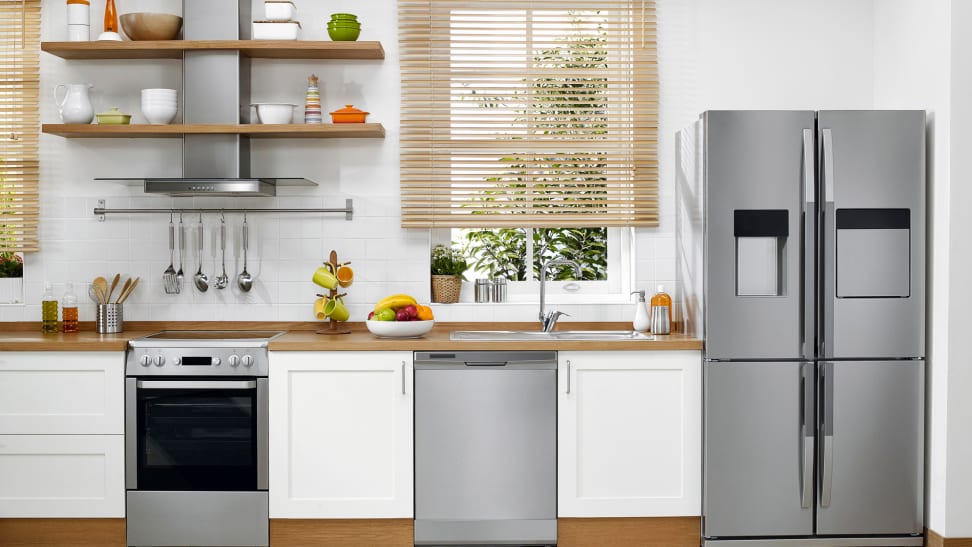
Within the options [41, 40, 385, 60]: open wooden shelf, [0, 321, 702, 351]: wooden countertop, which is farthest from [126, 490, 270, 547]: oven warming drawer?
[41, 40, 385, 60]: open wooden shelf

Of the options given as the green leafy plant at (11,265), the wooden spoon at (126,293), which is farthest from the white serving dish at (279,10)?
the green leafy plant at (11,265)

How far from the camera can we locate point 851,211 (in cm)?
314

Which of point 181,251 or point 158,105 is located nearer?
point 158,105

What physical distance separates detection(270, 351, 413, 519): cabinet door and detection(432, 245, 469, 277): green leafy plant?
2.32 ft

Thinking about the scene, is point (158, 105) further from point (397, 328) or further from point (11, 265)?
point (397, 328)

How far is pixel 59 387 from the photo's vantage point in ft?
10.5

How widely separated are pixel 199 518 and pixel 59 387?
760 mm

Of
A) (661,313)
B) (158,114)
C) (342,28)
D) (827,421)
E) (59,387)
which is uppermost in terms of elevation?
(342,28)

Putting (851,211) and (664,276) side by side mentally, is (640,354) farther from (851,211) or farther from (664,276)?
(851,211)

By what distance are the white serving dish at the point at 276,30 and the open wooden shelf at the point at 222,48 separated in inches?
1.9

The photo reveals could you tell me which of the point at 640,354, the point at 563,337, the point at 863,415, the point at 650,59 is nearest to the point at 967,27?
the point at 650,59

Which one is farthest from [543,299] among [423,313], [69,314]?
[69,314]

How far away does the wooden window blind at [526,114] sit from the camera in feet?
12.2

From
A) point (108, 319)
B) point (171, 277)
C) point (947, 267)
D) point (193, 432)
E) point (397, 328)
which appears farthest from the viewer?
point (171, 277)
